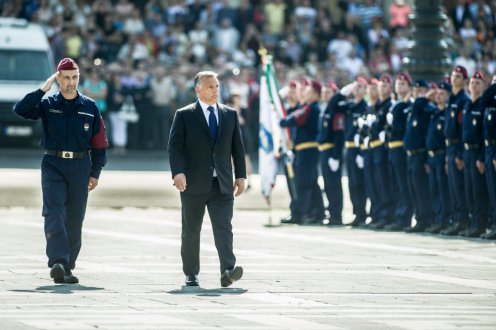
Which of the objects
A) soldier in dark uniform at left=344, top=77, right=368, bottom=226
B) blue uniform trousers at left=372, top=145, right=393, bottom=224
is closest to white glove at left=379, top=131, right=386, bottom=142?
blue uniform trousers at left=372, top=145, right=393, bottom=224

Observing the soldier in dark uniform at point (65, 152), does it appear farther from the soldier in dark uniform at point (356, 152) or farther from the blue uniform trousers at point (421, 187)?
the soldier in dark uniform at point (356, 152)

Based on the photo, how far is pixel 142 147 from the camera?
36938 millimetres

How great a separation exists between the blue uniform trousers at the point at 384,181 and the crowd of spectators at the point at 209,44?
12.8m

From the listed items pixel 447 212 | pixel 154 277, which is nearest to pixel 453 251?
pixel 447 212

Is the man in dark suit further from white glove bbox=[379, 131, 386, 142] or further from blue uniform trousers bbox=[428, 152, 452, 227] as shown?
white glove bbox=[379, 131, 386, 142]

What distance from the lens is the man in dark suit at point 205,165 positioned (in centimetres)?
1471

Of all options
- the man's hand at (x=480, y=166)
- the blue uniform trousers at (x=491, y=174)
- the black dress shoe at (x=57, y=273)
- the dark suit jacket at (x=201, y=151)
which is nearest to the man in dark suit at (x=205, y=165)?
the dark suit jacket at (x=201, y=151)

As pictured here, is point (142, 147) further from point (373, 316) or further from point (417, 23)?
Answer: point (373, 316)

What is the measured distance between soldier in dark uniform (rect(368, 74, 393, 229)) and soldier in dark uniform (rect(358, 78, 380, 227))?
7cm

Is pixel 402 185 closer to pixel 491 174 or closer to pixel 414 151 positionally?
pixel 414 151

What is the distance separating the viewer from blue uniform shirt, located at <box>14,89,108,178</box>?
49.4ft

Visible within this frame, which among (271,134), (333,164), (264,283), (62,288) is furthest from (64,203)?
(271,134)

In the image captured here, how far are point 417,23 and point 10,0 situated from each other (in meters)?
17.0

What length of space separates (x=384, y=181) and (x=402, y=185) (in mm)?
457
